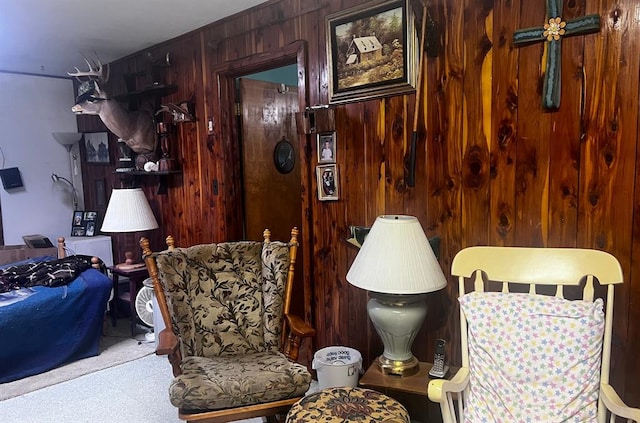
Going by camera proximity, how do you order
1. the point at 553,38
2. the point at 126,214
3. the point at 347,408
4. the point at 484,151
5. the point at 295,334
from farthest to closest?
1. the point at 126,214
2. the point at 295,334
3. the point at 484,151
4. the point at 553,38
5. the point at 347,408

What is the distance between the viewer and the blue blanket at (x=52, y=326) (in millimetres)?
2896

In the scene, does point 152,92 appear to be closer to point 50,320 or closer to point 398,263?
point 50,320

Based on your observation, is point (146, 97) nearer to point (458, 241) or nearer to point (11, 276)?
point (11, 276)

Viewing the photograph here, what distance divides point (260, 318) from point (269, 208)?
1.35m

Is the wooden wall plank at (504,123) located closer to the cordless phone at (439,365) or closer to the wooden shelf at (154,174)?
the cordless phone at (439,365)

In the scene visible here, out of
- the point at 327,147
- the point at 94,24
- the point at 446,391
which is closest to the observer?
the point at 446,391

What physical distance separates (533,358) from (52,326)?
9.96 ft

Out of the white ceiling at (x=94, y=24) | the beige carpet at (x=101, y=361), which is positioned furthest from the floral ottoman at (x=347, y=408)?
the white ceiling at (x=94, y=24)

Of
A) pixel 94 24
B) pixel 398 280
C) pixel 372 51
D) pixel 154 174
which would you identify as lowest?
pixel 398 280

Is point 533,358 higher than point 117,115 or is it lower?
lower

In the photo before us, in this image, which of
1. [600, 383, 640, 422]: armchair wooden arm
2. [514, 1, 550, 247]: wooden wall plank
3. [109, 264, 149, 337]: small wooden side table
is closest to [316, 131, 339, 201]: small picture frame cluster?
[514, 1, 550, 247]: wooden wall plank

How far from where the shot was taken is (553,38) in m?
1.76

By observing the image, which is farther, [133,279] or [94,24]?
[133,279]

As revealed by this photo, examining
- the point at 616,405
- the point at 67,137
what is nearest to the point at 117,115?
the point at 67,137
